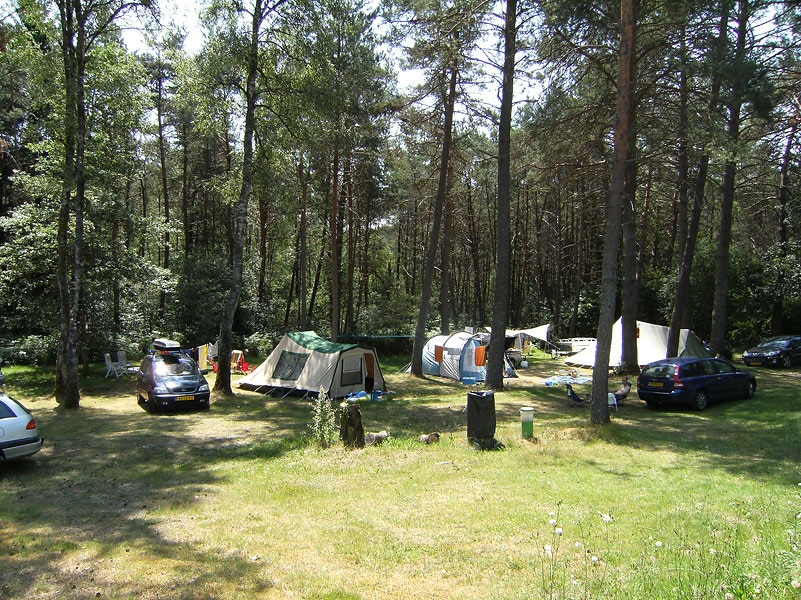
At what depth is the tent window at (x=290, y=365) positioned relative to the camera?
16.2 meters

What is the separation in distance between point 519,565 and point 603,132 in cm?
1306

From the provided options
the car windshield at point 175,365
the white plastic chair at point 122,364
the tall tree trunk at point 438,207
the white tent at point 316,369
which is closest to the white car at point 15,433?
the car windshield at point 175,365

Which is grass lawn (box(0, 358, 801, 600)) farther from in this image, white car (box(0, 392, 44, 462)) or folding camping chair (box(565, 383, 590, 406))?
folding camping chair (box(565, 383, 590, 406))

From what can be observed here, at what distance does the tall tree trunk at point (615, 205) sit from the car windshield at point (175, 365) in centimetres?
1036

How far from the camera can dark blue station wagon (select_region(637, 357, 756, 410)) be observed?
44.2ft

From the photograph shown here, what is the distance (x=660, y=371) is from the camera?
1392cm

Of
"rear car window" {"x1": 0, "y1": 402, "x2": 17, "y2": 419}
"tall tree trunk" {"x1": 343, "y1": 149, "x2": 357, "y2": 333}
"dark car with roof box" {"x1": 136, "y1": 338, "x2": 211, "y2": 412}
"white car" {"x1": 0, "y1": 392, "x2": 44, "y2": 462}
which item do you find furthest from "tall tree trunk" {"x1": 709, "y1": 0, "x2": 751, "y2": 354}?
"rear car window" {"x1": 0, "y1": 402, "x2": 17, "y2": 419}

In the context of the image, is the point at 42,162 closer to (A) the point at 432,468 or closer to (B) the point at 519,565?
(A) the point at 432,468

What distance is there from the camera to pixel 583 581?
4.07 meters

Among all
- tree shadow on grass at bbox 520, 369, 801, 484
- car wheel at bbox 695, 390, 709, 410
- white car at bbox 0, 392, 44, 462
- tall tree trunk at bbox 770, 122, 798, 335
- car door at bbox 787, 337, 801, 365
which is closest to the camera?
white car at bbox 0, 392, 44, 462

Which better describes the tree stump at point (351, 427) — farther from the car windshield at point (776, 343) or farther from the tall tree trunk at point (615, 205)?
the car windshield at point (776, 343)

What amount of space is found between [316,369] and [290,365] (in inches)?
45.2

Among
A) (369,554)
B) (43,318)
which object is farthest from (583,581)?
(43,318)

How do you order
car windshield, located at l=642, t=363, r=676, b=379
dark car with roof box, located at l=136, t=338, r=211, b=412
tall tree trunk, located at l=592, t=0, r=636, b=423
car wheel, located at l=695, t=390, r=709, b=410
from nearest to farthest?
tall tree trunk, located at l=592, t=0, r=636, b=423 → car wheel, located at l=695, t=390, r=709, b=410 → car windshield, located at l=642, t=363, r=676, b=379 → dark car with roof box, located at l=136, t=338, r=211, b=412
